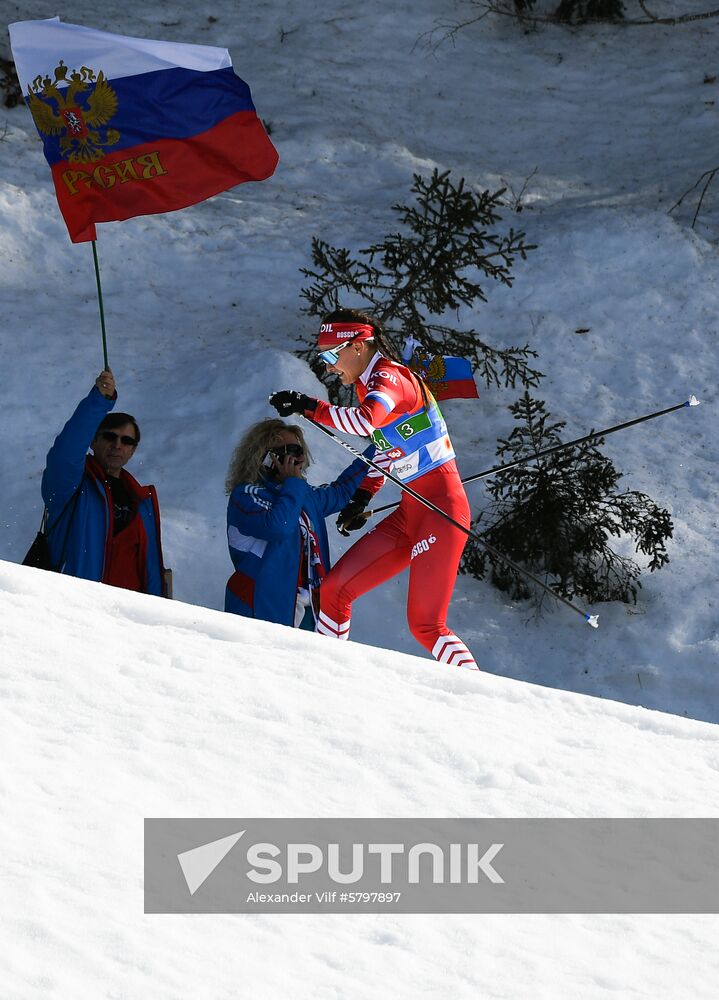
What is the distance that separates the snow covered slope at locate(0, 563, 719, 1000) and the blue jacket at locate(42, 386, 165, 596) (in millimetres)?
1244

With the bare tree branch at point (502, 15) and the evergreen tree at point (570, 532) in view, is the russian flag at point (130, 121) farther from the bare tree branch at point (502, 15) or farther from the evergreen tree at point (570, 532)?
the bare tree branch at point (502, 15)

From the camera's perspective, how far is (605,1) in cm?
1552

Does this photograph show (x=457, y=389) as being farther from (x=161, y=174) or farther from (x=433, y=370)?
(x=161, y=174)

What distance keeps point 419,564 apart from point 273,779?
2.66m

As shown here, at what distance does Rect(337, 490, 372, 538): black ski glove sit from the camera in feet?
20.8

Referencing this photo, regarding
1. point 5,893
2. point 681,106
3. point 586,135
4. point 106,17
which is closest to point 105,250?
point 106,17

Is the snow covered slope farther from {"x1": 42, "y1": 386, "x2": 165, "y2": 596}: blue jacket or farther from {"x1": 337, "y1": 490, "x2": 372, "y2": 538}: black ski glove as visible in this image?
{"x1": 337, "y1": 490, "x2": 372, "y2": 538}: black ski glove

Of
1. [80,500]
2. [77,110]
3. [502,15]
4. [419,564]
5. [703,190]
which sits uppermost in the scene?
[502,15]

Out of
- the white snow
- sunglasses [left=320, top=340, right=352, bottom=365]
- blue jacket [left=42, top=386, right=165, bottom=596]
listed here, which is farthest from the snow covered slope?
sunglasses [left=320, top=340, right=352, bottom=365]

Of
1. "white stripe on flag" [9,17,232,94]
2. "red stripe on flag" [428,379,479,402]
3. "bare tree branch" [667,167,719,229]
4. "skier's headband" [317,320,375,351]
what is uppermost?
"bare tree branch" [667,167,719,229]

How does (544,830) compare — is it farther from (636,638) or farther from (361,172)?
(361,172)

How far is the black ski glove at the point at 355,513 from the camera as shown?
635 centimetres

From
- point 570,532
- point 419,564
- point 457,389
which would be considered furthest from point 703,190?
point 419,564

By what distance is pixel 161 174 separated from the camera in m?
6.73
